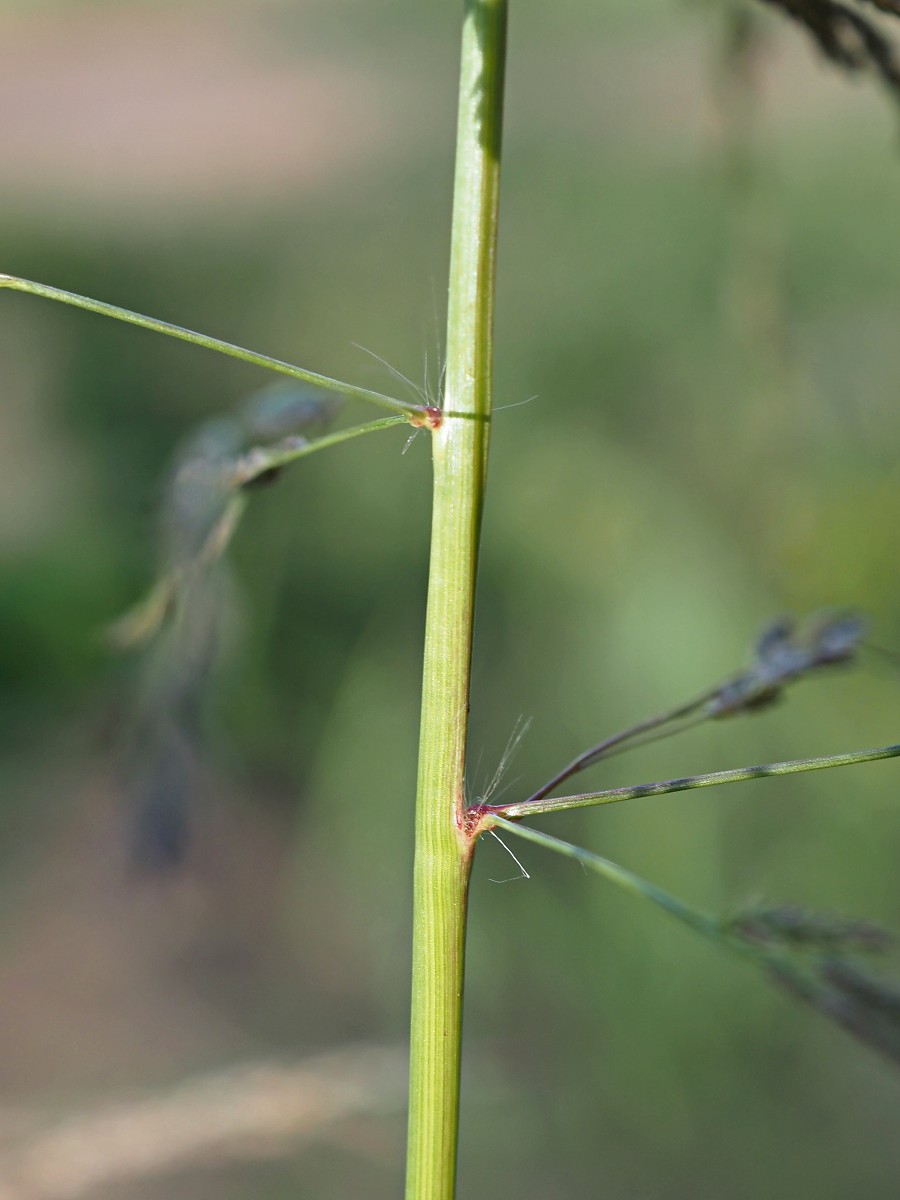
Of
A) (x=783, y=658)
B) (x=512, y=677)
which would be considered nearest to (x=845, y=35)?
(x=783, y=658)

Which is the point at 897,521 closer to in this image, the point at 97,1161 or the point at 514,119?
the point at 97,1161

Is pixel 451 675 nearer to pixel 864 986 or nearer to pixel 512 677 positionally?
pixel 864 986

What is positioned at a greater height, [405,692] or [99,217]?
[99,217]

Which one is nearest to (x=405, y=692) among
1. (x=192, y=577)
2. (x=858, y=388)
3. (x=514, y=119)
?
(x=858, y=388)

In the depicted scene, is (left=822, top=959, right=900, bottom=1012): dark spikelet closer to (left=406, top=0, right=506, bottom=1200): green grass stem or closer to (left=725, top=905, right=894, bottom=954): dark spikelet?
(left=725, top=905, right=894, bottom=954): dark spikelet

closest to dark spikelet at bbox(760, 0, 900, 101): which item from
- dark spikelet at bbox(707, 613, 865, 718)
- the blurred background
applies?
the blurred background

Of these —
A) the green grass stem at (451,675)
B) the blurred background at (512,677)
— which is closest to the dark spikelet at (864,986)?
the green grass stem at (451,675)
